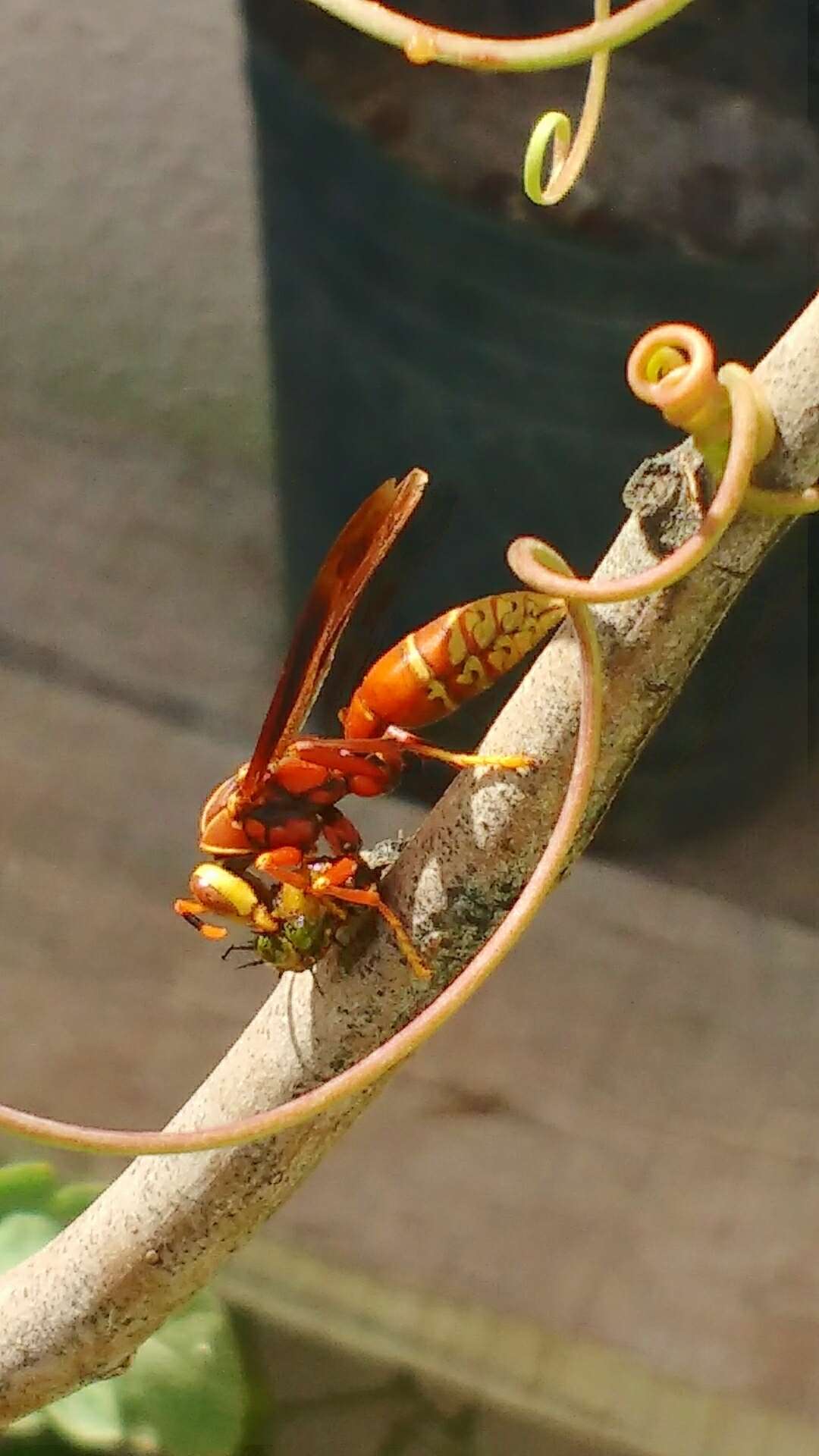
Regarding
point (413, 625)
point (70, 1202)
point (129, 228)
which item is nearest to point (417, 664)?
point (413, 625)

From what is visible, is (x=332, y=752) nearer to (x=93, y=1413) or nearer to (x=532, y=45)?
(x=532, y=45)

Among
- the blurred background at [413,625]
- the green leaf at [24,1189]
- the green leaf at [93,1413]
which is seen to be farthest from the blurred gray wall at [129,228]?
the green leaf at [93,1413]

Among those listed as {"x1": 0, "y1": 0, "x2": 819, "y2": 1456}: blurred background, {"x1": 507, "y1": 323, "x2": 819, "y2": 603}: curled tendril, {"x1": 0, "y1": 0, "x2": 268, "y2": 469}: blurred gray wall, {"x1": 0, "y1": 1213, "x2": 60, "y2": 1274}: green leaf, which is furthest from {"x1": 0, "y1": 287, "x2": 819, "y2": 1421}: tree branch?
{"x1": 0, "y1": 0, "x2": 268, "y2": 469}: blurred gray wall

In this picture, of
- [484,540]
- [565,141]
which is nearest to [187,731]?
[484,540]

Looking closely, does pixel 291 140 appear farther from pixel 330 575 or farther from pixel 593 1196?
pixel 593 1196

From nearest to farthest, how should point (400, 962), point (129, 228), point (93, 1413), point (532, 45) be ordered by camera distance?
1. point (532, 45)
2. point (400, 962)
3. point (93, 1413)
4. point (129, 228)

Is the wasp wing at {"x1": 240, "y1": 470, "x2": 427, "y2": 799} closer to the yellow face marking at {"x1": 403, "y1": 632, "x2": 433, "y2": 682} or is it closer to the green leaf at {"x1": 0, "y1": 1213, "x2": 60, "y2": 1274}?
the yellow face marking at {"x1": 403, "y1": 632, "x2": 433, "y2": 682}
